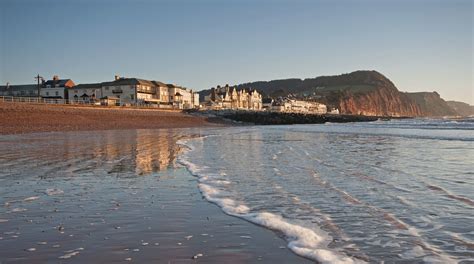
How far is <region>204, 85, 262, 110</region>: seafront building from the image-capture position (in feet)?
421

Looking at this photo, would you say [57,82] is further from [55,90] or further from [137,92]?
[137,92]

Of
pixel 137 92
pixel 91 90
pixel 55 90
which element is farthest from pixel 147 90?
pixel 55 90

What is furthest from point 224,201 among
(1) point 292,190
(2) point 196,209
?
(1) point 292,190

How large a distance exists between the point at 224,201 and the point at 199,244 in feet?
8.41

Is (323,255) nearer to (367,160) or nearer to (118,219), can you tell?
(118,219)

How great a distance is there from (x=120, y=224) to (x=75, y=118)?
4563 cm

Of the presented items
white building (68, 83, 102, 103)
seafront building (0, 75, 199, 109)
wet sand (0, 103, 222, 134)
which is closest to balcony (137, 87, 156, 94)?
seafront building (0, 75, 199, 109)

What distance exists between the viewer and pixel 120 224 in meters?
5.86

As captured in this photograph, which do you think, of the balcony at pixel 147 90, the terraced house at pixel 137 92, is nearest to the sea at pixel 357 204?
the terraced house at pixel 137 92

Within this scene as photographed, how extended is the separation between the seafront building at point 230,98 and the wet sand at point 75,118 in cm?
5819

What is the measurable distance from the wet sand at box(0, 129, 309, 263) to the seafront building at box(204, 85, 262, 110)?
364 feet

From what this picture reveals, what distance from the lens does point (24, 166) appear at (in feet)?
39.7

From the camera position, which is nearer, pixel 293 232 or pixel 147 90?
pixel 293 232

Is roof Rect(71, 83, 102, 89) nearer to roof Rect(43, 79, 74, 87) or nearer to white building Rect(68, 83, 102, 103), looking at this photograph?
white building Rect(68, 83, 102, 103)
